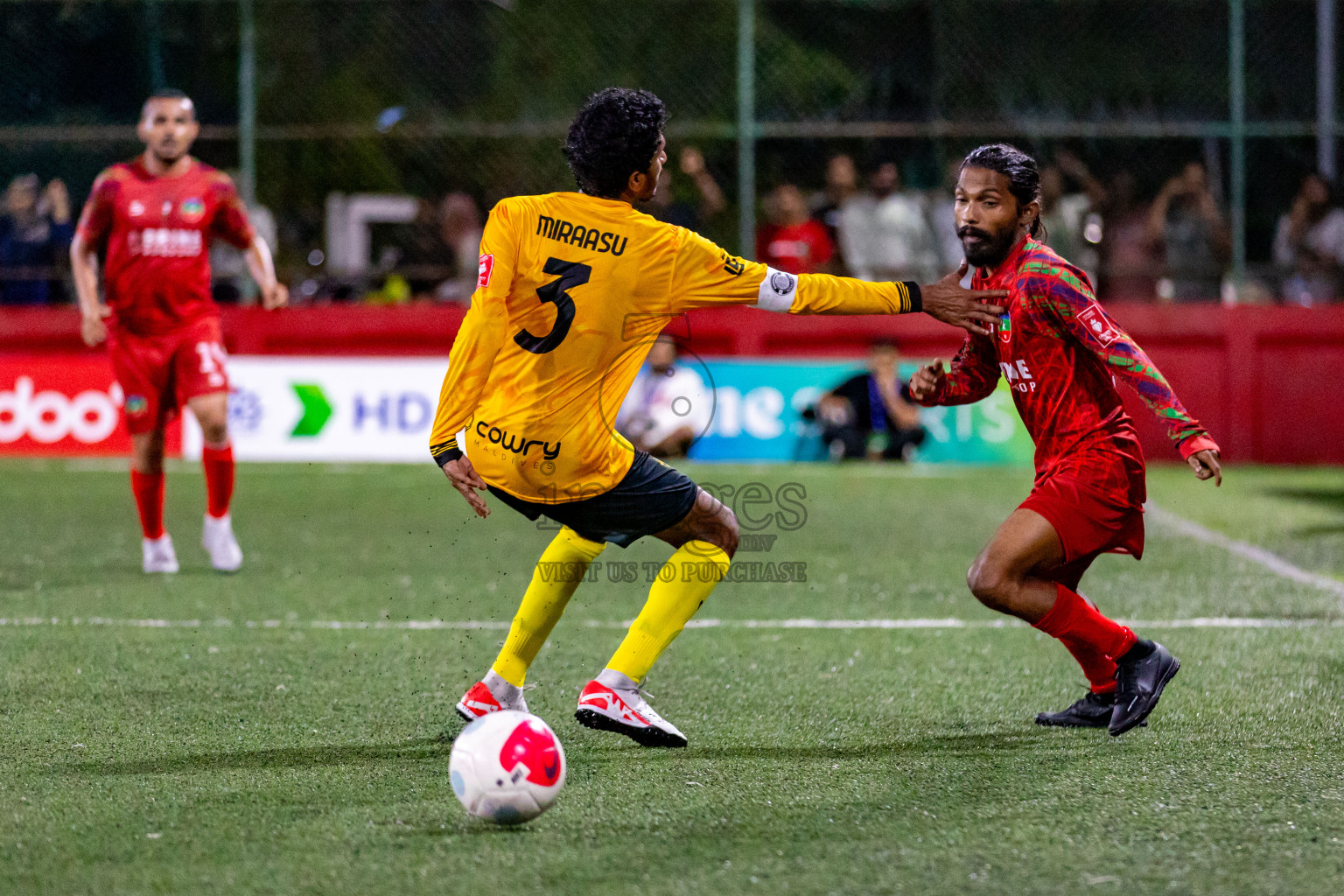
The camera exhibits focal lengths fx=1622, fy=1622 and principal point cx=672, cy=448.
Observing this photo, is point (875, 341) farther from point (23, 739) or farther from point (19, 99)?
point (23, 739)

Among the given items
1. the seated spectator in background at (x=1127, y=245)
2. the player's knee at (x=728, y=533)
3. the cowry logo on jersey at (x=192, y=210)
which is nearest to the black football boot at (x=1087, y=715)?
the player's knee at (x=728, y=533)

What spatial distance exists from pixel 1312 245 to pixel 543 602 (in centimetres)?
1238

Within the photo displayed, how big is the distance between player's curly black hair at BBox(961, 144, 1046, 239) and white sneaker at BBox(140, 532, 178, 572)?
4.96 meters

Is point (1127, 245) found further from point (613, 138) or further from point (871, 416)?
point (613, 138)

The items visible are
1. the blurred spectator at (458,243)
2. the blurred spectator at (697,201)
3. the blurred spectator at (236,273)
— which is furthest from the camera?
the blurred spectator at (236,273)

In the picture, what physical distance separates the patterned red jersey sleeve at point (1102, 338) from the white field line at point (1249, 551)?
11.7 ft

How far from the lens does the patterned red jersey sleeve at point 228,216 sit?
8203 millimetres

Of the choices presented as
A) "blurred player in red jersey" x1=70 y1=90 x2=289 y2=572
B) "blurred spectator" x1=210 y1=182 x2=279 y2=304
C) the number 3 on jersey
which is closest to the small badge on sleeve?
the number 3 on jersey

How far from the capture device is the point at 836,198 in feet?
49.2

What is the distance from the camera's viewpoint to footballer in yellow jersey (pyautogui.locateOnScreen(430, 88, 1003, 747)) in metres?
4.41

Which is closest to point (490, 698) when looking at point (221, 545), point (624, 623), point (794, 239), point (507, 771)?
point (507, 771)

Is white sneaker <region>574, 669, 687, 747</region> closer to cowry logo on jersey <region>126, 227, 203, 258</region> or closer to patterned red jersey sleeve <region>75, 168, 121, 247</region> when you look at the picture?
cowry logo on jersey <region>126, 227, 203, 258</region>

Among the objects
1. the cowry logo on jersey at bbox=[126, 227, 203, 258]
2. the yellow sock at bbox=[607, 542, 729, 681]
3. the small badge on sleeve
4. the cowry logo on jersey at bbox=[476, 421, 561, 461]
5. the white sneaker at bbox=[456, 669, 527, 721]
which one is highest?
the cowry logo on jersey at bbox=[126, 227, 203, 258]

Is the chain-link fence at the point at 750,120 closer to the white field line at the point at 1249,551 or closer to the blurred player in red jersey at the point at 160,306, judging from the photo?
the white field line at the point at 1249,551
